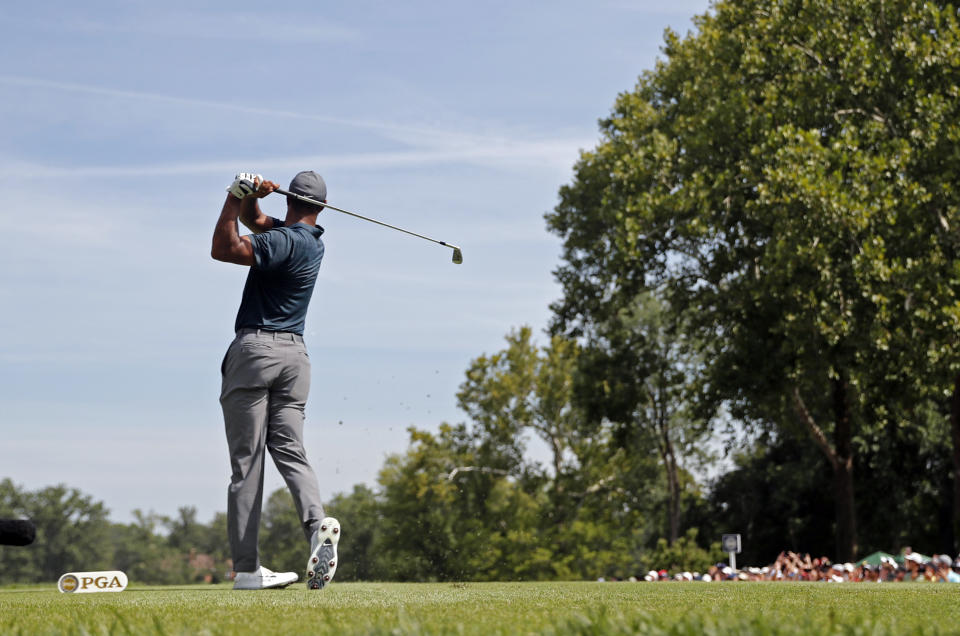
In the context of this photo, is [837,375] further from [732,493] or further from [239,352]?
[732,493]

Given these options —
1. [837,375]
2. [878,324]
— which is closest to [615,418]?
[837,375]

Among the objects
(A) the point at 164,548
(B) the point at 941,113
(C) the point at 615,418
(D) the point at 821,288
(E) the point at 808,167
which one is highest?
(B) the point at 941,113

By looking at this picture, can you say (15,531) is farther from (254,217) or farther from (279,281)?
(254,217)

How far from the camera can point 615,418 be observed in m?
29.1

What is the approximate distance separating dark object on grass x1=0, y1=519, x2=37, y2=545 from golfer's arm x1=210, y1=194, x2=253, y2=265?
2.75 meters

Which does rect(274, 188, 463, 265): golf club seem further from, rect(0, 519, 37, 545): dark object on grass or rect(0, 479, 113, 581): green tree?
rect(0, 479, 113, 581): green tree

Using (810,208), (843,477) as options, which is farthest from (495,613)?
(843,477)

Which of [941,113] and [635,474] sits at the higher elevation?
[941,113]

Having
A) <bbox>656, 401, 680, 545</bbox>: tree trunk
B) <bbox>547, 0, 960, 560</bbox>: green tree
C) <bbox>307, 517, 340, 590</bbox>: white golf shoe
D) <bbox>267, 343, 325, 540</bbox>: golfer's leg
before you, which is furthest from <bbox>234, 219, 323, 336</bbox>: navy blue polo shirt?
<bbox>656, 401, 680, 545</bbox>: tree trunk

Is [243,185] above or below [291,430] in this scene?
above

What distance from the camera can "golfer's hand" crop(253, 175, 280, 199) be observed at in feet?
21.0

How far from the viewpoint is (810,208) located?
66.9ft

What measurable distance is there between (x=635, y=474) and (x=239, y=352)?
44050 millimetres

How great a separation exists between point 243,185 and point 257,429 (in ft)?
4.93
